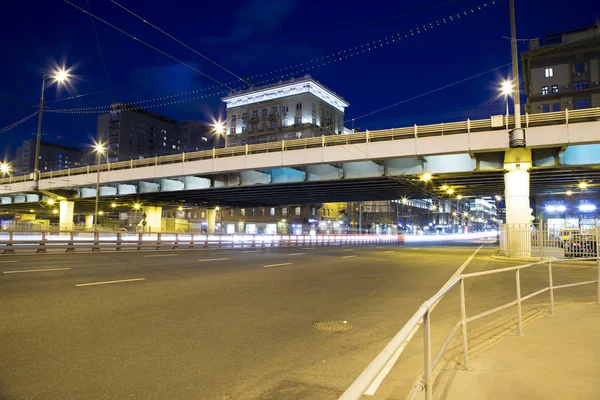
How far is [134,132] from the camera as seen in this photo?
470 ft

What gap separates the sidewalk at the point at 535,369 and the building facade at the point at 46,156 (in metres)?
191

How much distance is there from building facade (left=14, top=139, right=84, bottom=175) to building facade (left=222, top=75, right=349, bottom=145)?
103 metres

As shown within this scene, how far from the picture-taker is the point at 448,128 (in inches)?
1065

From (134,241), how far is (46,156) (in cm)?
17563

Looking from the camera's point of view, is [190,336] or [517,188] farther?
[517,188]

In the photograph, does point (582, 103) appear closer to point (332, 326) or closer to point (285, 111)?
point (285, 111)

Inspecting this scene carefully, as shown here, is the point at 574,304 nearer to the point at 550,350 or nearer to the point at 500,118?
the point at 550,350

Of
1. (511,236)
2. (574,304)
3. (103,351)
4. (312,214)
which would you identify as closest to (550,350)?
(574,304)

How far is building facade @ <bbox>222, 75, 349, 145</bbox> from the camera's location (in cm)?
9319

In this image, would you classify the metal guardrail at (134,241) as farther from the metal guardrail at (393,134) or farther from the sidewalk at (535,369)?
the sidewalk at (535,369)

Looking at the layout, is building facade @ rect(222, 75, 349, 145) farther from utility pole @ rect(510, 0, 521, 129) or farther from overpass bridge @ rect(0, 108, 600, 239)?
utility pole @ rect(510, 0, 521, 129)

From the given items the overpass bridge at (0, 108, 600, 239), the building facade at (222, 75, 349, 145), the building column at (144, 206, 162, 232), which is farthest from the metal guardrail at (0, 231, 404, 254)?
the building facade at (222, 75, 349, 145)

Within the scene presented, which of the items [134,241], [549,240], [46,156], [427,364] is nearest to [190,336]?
[427,364]

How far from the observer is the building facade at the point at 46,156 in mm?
169375
